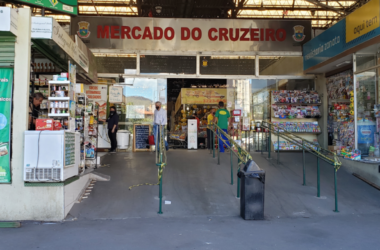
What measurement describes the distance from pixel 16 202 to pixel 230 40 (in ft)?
27.3

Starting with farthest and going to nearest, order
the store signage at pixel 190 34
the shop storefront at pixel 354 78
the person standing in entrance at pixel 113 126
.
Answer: the store signage at pixel 190 34 → the person standing in entrance at pixel 113 126 → the shop storefront at pixel 354 78

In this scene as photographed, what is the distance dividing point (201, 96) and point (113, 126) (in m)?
5.03

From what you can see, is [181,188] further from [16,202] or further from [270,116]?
[270,116]

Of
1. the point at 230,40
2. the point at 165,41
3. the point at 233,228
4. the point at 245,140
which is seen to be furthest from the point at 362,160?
the point at 165,41

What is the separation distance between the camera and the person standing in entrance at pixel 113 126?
1023 cm

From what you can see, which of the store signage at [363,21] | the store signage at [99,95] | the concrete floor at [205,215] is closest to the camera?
the concrete floor at [205,215]

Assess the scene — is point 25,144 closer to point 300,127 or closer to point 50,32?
point 50,32

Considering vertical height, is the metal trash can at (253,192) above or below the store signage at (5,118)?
below

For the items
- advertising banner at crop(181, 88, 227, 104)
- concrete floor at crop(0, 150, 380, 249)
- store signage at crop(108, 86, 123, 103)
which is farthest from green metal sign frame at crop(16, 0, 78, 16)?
advertising banner at crop(181, 88, 227, 104)

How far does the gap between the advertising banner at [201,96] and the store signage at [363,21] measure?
6292 mm

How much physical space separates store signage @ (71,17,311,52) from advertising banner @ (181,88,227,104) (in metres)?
3.07

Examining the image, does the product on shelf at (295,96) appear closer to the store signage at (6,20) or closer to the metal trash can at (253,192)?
the metal trash can at (253,192)

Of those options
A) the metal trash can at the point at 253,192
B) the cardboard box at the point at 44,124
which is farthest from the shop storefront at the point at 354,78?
the cardboard box at the point at 44,124

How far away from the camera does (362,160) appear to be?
25.8 ft
